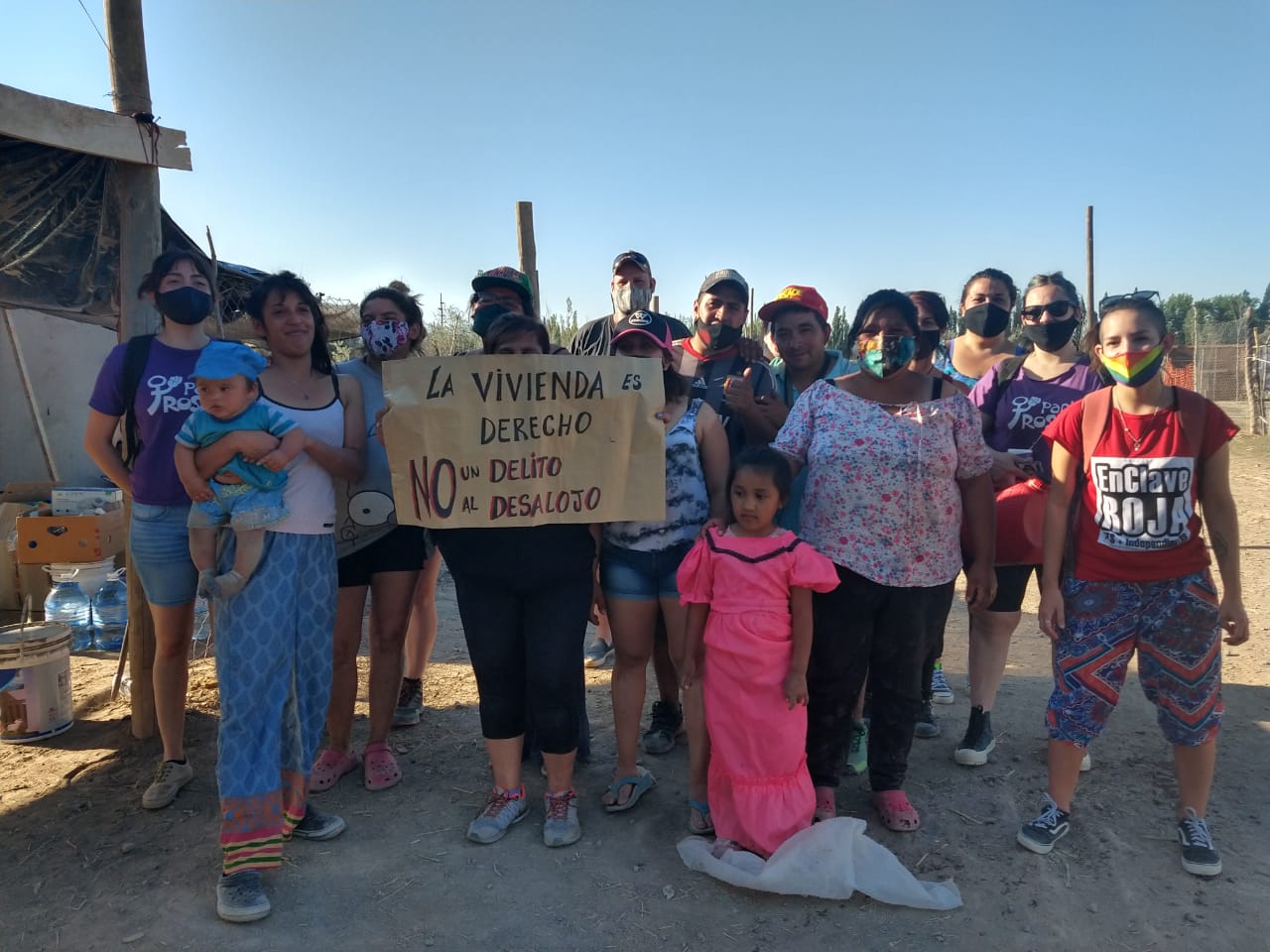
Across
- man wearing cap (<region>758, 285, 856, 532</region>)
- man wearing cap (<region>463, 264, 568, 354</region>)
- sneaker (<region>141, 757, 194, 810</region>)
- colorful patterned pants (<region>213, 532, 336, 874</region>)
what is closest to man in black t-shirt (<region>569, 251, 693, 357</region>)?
man wearing cap (<region>463, 264, 568, 354</region>)

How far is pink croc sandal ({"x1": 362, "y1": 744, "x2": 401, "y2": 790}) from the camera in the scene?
3930 mm

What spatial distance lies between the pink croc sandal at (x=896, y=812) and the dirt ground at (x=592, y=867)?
0.05 metres

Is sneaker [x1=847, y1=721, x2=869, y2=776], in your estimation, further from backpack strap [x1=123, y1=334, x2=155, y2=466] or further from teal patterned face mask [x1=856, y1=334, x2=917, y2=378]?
backpack strap [x1=123, y1=334, x2=155, y2=466]

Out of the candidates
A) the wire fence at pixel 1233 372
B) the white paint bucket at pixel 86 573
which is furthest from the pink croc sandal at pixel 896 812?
the wire fence at pixel 1233 372

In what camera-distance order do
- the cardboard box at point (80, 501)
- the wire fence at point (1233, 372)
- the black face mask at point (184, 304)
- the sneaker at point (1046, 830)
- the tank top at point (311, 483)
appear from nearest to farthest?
the tank top at point (311, 483), the sneaker at point (1046, 830), the black face mask at point (184, 304), the cardboard box at point (80, 501), the wire fence at point (1233, 372)

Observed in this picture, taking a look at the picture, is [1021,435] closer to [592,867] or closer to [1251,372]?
[592,867]

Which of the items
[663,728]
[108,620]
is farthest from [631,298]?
[108,620]

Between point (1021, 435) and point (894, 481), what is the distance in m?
1.10

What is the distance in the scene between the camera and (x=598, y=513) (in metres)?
3.30

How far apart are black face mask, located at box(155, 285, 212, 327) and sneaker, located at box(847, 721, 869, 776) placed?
12.0ft

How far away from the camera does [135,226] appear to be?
4535 mm

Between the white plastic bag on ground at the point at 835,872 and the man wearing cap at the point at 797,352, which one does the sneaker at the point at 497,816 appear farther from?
the man wearing cap at the point at 797,352

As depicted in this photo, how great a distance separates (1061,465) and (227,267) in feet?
31.1

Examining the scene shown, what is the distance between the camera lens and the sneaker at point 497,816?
344cm
